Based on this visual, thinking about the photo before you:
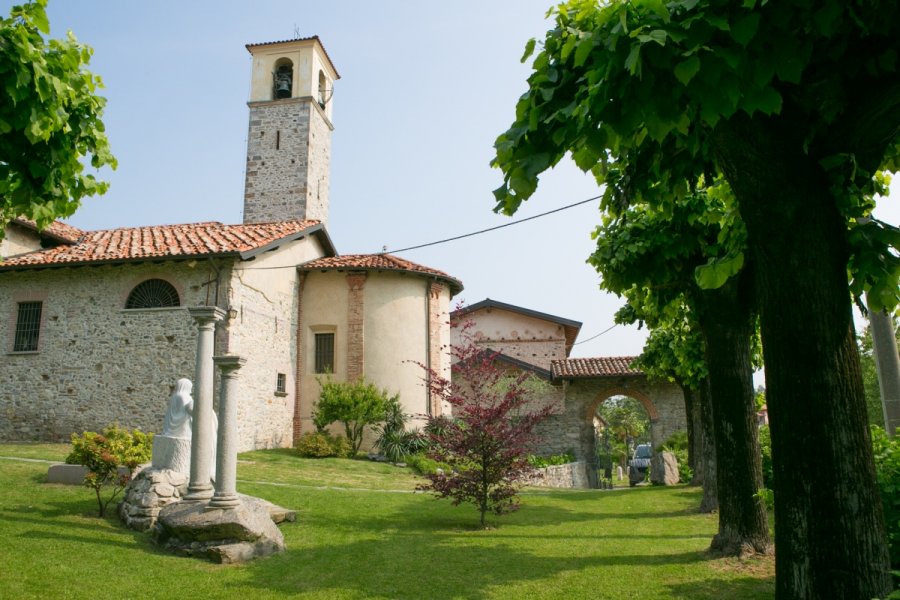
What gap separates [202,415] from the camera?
897cm

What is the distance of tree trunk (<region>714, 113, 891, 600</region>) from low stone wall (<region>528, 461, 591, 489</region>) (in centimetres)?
1538

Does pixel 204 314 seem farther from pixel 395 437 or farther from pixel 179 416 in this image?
pixel 395 437

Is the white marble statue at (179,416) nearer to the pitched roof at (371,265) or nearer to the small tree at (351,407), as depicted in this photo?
the small tree at (351,407)

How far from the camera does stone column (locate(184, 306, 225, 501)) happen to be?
873cm

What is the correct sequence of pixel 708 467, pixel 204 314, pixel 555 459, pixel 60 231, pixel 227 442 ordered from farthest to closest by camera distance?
pixel 555 459 < pixel 60 231 < pixel 708 467 < pixel 204 314 < pixel 227 442

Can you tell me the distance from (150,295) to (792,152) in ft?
58.7

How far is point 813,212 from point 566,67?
1628mm

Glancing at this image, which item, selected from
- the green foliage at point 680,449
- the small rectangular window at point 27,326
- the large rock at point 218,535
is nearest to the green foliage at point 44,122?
the large rock at point 218,535

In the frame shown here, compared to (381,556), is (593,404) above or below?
above

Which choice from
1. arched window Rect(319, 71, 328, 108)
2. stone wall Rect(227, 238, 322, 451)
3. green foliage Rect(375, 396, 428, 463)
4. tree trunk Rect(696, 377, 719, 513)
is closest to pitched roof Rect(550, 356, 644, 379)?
green foliage Rect(375, 396, 428, 463)

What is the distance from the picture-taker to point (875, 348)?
667 cm

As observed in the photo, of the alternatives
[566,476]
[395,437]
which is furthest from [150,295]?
[566,476]

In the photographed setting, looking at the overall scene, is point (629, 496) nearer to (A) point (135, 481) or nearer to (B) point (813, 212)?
(A) point (135, 481)

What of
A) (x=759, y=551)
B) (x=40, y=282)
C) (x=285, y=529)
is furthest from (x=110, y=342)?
(x=759, y=551)
